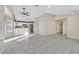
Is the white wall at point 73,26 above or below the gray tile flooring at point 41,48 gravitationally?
above

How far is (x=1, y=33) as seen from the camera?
3879 mm

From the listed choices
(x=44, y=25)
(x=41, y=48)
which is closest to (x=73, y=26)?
(x=44, y=25)

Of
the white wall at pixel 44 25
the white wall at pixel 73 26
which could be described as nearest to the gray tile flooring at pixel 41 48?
the white wall at pixel 73 26

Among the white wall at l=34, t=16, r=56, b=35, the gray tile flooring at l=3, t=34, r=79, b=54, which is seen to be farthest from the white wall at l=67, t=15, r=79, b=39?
the white wall at l=34, t=16, r=56, b=35

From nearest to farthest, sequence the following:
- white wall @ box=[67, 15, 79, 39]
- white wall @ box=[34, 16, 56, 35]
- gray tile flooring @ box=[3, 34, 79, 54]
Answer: gray tile flooring @ box=[3, 34, 79, 54], white wall @ box=[67, 15, 79, 39], white wall @ box=[34, 16, 56, 35]

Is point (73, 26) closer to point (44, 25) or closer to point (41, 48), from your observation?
point (44, 25)

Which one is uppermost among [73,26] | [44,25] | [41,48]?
[44,25]

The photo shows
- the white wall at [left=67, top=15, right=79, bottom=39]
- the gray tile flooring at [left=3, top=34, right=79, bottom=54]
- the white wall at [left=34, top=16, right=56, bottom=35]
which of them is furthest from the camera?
the white wall at [left=34, top=16, right=56, bottom=35]

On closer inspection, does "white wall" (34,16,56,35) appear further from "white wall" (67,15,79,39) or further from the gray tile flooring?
the gray tile flooring

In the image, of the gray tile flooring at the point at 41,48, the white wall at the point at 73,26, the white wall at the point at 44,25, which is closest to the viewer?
the gray tile flooring at the point at 41,48

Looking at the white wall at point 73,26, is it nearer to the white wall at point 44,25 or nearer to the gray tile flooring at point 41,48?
the gray tile flooring at point 41,48

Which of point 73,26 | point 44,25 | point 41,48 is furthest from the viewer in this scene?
point 44,25
